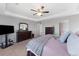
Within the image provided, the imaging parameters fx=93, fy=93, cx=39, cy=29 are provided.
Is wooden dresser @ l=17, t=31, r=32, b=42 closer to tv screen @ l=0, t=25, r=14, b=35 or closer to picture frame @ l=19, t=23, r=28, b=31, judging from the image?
picture frame @ l=19, t=23, r=28, b=31

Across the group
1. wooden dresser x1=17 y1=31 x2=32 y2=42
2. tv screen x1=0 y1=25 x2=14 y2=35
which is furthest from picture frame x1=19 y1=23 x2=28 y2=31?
tv screen x1=0 y1=25 x2=14 y2=35

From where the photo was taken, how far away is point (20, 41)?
162cm

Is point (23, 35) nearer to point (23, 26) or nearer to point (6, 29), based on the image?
point (23, 26)

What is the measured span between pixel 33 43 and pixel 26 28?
368 millimetres

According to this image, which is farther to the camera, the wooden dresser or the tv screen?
the tv screen

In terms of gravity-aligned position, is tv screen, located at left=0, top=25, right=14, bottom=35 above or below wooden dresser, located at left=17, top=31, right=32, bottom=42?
above

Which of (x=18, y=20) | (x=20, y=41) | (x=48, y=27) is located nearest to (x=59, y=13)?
(x=48, y=27)

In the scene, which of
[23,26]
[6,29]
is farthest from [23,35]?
[6,29]

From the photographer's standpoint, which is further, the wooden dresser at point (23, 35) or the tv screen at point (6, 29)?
the tv screen at point (6, 29)

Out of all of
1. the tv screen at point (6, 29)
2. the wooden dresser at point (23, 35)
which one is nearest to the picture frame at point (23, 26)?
the wooden dresser at point (23, 35)

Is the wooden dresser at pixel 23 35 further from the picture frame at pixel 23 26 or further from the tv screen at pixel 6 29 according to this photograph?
the tv screen at pixel 6 29

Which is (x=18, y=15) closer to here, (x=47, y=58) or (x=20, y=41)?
(x=20, y=41)

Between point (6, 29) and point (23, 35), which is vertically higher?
point (6, 29)

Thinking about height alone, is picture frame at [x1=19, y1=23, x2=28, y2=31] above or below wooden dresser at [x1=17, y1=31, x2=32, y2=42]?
above
